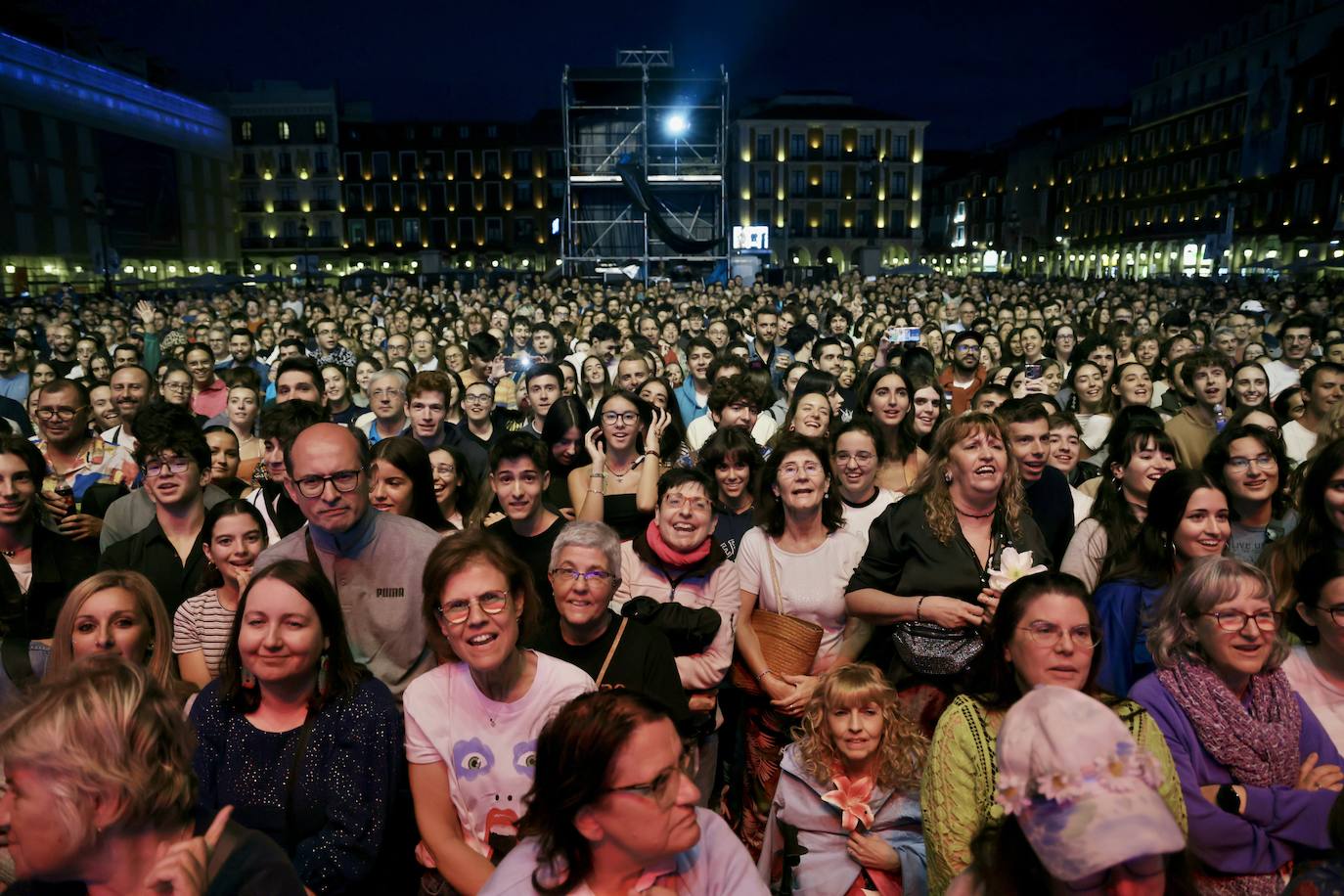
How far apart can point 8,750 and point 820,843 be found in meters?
2.32

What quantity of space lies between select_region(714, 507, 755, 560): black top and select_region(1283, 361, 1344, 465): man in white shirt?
3641 millimetres

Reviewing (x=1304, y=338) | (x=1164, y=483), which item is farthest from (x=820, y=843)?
(x=1304, y=338)

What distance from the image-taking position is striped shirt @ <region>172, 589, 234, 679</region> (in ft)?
11.4

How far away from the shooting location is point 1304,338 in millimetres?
8539

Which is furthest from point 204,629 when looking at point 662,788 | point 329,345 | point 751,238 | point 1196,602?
point 751,238

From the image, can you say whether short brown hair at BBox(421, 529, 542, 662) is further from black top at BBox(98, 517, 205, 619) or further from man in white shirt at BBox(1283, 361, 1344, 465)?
man in white shirt at BBox(1283, 361, 1344, 465)

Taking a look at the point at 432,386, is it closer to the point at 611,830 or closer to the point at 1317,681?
the point at 611,830

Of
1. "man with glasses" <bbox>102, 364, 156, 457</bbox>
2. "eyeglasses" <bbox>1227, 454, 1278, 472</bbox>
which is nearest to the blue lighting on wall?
"man with glasses" <bbox>102, 364, 156, 457</bbox>

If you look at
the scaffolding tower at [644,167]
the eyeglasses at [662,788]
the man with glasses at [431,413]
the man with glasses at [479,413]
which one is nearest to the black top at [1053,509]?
the eyeglasses at [662,788]

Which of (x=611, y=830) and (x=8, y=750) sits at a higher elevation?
(x=8, y=750)

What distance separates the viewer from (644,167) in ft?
114

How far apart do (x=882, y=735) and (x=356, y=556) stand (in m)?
1.95

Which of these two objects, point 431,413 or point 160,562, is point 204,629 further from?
point 431,413

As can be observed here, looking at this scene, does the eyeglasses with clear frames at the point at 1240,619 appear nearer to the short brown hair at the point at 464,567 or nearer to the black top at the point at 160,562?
the short brown hair at the point at 464,567
